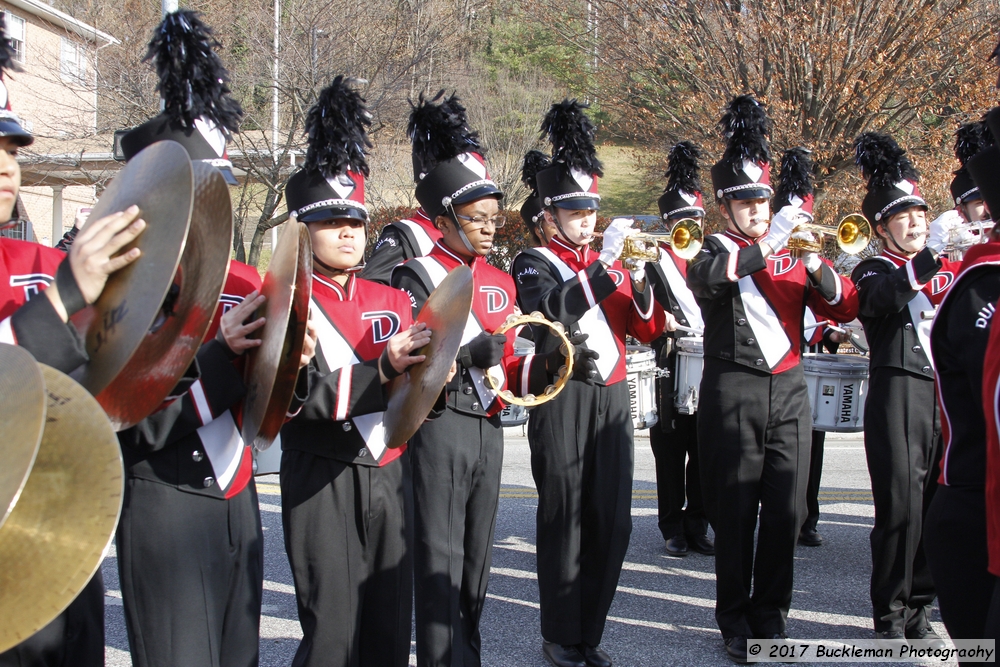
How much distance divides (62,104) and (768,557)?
1393 cm

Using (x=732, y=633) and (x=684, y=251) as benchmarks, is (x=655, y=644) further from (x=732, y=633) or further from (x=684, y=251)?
(x=684, y=251)

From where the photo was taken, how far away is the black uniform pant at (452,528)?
3.78m

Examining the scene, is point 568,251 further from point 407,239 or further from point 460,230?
point 407,239

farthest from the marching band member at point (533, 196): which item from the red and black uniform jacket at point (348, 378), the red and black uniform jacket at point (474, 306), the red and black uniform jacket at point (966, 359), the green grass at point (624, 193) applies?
the green grass at point (624, 193)

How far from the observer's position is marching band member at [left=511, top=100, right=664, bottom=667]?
433 centimetres

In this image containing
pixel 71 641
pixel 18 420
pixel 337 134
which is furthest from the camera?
pixel 337 134

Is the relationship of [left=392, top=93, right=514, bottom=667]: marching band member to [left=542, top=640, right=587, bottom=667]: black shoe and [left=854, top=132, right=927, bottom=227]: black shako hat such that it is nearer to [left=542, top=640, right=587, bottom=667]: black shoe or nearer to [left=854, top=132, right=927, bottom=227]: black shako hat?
[left=542, top=640, right=587, bottom=667]: black shoe

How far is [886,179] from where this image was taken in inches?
203

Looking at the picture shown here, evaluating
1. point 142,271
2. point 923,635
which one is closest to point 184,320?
point 142,271

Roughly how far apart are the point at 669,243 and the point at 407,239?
5.73 ft

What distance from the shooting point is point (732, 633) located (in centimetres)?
441

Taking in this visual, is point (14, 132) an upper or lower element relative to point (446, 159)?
lower

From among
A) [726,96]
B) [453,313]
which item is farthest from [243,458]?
[726,96]

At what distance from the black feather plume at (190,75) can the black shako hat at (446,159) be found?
Answer: 1.08m
